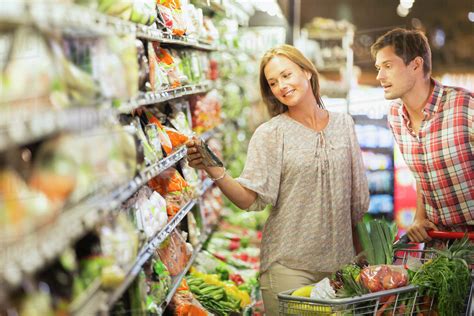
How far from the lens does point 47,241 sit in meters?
1.95

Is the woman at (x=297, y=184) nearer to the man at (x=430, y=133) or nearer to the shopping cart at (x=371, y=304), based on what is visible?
the man at (x=430, y=133)

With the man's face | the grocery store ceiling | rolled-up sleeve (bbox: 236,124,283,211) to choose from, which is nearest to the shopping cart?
rolled-up sleeve (bbox: 236,124,283,211)

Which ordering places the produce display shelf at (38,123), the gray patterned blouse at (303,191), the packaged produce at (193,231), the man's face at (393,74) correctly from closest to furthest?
1. the produce display shelf at (38,123)
2. the gray patterned blouse at (303,191)
3. the man's face at (393,74)
4. the packaged produce at (193,231)

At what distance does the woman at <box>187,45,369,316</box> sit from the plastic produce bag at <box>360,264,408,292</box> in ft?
2.26

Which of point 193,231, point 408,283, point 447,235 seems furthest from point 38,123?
point 193,231

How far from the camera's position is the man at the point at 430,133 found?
4.18 m

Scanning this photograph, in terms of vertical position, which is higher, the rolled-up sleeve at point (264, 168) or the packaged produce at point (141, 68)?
the packaged produce at point (141, 68)

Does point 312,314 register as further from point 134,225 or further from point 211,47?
point 211,47

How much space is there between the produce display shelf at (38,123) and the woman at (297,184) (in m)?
1.76

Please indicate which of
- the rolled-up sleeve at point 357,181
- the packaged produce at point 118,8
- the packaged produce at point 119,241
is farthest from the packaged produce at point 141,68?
the rolled-up sleeve at point 357,181

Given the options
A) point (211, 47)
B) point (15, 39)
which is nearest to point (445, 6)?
point (211, 47)

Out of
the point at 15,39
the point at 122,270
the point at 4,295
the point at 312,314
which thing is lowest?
the point at 312,314

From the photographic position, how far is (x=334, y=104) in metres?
7.15

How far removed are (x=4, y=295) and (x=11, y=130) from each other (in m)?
0.41
